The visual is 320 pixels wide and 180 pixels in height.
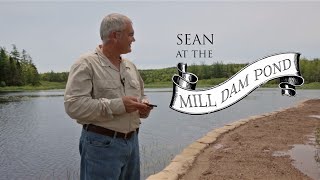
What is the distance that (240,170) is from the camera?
443 centimetres

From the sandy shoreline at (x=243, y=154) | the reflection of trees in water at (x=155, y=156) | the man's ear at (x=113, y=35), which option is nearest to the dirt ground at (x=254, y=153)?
the sandy shoreline at (x=243, y=154)

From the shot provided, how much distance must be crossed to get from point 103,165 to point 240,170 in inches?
111

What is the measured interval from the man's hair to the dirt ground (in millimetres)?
2546

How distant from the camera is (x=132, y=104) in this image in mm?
1892

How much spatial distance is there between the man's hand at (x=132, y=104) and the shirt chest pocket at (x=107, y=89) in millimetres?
79

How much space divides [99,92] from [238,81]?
6.24 m

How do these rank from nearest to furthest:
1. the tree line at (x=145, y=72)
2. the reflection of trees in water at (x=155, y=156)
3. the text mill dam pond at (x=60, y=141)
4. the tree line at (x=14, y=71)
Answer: the reflection of trees in water at (x=155, y=156) < the text mill dam pond at (x=60, y=141) < the tree line at (x=145, y=72) < the tree line at (x=14, y=71)

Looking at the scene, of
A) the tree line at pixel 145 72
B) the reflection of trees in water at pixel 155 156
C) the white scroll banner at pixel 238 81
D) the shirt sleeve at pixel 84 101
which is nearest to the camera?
the shirt sleeve at pixel 84 101

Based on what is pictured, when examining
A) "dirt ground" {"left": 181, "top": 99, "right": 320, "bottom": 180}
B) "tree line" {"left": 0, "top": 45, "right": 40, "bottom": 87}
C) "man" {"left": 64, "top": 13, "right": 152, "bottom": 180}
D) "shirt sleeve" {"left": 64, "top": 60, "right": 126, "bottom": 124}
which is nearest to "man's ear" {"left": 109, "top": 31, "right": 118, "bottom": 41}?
"man" {"left": 64, "top": 13, "right": 152, "bottom": 180}

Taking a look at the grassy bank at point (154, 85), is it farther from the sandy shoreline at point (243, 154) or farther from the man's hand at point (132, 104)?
the man's hand at point (132, 104)

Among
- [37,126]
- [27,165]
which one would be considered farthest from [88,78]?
[37,126]

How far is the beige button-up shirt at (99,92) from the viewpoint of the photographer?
1842mm

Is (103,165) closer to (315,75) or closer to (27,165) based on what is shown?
(27,165)

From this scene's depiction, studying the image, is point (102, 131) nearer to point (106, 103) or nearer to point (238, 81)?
point (106, 103)
